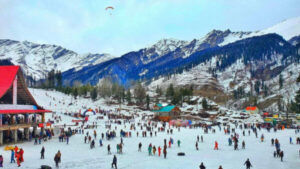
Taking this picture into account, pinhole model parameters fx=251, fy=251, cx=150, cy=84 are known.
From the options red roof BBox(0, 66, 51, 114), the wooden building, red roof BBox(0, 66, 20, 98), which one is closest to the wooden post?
the wooden building

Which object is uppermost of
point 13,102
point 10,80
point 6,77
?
point 6,77

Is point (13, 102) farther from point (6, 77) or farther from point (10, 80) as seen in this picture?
point (6, 77)

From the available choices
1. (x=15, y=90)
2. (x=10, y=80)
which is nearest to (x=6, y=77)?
(x=10, y=80)

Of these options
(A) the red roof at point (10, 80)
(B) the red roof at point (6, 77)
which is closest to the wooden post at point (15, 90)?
(A) the red roof at point (10, 80)

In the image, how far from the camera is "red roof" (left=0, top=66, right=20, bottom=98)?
105 ft

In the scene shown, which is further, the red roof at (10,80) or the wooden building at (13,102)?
the red roof at (10,80)

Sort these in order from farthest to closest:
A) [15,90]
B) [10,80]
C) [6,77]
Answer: [15,90], [6,77], [10,80]

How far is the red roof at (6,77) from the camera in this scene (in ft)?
105

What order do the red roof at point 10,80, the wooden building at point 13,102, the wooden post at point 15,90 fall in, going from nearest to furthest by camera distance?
1. the wooden building at point 13,102
2. the red roof at point 10,80
3. the wooden post at point 15,90

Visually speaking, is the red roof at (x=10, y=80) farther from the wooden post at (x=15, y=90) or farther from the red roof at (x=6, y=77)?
the wooden post at (x=15, y=90)

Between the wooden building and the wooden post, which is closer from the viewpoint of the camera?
the wooden building

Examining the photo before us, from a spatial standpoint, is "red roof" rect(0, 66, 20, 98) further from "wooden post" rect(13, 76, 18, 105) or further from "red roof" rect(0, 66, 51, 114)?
"wooden post" rect(13, 76, 18, 105)

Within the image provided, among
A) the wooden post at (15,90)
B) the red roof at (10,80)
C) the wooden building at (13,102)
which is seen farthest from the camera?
the wooden post at (15,90)

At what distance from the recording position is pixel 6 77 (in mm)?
33688
